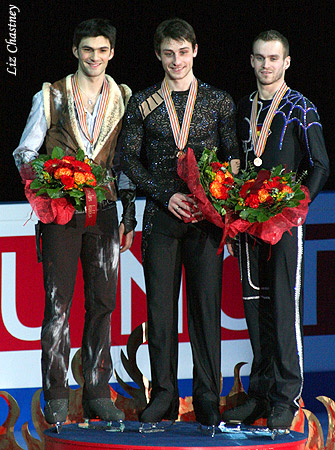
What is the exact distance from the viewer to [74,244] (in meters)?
4.15

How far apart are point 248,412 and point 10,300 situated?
162cm

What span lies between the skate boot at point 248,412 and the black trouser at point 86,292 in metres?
0.59

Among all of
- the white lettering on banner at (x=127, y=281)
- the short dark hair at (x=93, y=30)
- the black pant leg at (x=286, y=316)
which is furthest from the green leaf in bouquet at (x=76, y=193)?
the white lettering on banner at (x=127, y=281)

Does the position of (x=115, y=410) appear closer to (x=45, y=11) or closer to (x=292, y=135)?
(x=292, y=135)

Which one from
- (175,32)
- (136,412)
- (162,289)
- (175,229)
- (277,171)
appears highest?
(175,32)

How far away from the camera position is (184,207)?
402cm

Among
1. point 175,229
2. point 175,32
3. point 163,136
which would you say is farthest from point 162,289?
point 175,32

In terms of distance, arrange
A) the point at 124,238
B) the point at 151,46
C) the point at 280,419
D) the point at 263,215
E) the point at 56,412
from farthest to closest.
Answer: the point at 151,46 < the point at 124,238 < the point at 56,412 < the point at 280,419 < the point at 263,215

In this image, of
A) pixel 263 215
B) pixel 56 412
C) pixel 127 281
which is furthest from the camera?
pixel 127 281

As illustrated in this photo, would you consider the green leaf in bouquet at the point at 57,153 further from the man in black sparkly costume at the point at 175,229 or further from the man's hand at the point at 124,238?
the man's hand at the point at 124,238

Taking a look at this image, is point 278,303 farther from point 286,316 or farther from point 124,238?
point 124,238

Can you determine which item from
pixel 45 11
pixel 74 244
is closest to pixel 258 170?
pixel 74 244

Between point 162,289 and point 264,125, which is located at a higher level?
point 264,125

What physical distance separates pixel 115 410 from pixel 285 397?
79cm
